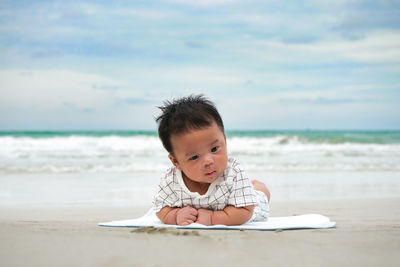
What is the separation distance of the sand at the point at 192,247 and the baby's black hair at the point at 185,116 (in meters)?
0.71

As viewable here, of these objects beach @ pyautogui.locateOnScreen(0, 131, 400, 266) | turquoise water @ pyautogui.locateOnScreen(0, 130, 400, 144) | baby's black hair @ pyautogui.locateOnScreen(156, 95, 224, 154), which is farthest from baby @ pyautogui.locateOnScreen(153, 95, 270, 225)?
turquoise water @ pyautogui.locateOnScreen(0, 130, 400, 144)

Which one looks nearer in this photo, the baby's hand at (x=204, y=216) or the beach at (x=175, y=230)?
the beach at (x=175, y=230)

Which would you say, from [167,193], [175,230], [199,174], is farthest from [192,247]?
[167,193]

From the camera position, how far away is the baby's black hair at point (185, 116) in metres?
2.93

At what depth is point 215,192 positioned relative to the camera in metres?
3.22

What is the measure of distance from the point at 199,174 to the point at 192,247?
2.50 ft

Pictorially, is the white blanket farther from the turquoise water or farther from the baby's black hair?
the turquoise water

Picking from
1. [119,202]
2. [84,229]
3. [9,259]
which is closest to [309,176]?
[119,202]

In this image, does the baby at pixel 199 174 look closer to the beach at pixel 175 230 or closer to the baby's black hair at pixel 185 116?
the baby's black hair at pixel 185 116

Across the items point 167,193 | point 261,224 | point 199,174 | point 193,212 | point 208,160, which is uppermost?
point 208,160

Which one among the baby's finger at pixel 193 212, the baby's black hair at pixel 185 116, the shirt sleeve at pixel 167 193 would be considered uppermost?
the baby's black hair at pixel 185 116

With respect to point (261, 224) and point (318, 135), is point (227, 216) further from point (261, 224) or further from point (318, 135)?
point (318, 135)

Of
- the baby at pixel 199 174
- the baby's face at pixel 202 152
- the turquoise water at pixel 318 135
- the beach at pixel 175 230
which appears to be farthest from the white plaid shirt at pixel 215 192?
the turquoise water at pixel 318 135

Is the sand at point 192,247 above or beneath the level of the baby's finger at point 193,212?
beneath
